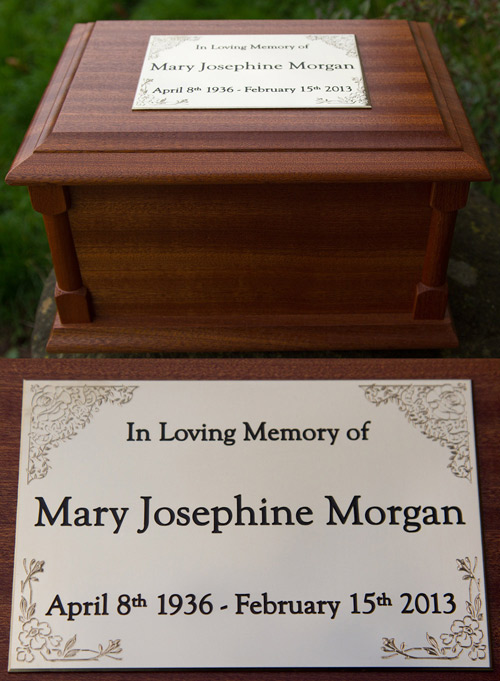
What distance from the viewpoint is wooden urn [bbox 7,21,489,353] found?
1.49 m

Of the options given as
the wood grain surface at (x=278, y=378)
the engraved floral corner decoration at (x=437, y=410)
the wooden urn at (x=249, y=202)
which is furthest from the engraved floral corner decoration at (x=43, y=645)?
the wooden urn at (x=249, y=202)

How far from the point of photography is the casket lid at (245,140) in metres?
1.47

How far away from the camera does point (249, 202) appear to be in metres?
1.59

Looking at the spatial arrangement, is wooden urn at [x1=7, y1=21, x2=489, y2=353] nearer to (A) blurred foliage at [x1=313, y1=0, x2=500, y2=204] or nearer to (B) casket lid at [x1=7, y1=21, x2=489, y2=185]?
(B) casket lid at [x1=7, y1=21, x2=489, y2=185]

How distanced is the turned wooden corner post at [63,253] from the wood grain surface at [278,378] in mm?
435

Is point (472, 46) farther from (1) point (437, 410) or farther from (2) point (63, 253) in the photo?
(1) point (437, 410)

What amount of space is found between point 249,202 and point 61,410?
63 cm

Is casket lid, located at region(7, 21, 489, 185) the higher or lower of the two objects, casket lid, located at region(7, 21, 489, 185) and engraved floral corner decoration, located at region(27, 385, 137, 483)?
the higher

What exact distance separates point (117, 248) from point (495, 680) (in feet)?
3.72

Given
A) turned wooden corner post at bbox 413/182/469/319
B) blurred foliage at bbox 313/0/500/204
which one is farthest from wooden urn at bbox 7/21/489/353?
blurred foliage at bbox 313/0/500/204

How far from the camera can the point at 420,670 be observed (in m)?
1.15

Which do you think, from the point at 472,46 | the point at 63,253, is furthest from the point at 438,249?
the point at 472,46

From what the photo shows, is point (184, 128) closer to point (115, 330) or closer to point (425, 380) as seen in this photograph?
point (115, 330)

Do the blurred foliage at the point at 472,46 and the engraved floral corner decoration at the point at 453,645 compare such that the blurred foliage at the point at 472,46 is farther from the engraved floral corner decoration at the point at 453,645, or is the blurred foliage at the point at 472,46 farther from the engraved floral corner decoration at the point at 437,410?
the engraved floral corner decoration at the point at 453,645
